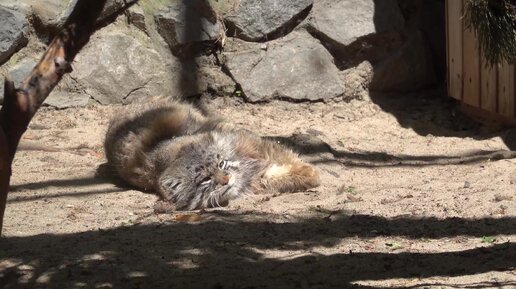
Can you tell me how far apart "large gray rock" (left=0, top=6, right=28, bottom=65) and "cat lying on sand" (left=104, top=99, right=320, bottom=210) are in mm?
1377

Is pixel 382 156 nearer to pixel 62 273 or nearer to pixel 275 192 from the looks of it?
pixel 275 192

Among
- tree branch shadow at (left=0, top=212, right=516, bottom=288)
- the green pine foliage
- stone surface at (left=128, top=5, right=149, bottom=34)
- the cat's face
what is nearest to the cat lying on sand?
the cat's face

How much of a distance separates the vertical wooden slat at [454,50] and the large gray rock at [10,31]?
3.99 meters

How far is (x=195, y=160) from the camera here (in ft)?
22.3

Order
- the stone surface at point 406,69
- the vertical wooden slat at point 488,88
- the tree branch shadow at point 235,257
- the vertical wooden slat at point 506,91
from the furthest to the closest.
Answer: the stone surface at point 406,69 < the vertical wooden slat at point 488,88 < the vertical wooden slat at point 506,91 < the tree branch shadow at point 235,257

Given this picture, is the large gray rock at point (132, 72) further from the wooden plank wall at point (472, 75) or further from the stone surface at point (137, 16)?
the wooden plank wall at point (472, 75)

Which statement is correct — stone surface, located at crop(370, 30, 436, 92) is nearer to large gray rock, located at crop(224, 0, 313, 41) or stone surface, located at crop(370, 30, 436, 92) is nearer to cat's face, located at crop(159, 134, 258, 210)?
large gray rock, located at crop(224, 0, 313, 41)

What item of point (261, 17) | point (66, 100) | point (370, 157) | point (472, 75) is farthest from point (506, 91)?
point (66, 100)

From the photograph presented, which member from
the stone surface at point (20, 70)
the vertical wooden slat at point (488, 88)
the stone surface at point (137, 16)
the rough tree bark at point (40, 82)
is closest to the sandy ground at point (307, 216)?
the vertical wooden slat at point (488, 88)

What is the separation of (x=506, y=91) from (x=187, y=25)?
315cm

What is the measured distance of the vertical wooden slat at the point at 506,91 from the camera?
7.33 m

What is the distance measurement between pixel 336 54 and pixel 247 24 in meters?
0.96

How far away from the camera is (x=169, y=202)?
654cm

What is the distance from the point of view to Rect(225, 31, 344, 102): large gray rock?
8797mm
